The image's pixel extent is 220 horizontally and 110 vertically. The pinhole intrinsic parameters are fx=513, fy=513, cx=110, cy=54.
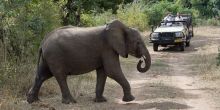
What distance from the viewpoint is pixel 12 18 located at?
13391 millimetres

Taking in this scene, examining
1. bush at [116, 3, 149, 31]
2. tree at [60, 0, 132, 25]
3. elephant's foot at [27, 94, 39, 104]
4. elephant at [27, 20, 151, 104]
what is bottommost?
bush at [116, 3, 149, 31]

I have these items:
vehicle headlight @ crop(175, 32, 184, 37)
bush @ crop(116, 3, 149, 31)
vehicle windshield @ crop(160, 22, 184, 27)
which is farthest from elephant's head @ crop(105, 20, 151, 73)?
bush @ crop(116, 3, 149, 31)

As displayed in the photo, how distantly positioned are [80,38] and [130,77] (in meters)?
5.85

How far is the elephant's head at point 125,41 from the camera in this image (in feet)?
38.7

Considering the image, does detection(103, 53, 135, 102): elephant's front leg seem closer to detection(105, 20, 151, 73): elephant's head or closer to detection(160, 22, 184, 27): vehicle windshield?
detection(105, 20, 151, 73): elephant's head

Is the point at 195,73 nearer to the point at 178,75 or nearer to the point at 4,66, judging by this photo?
the point at 178,75

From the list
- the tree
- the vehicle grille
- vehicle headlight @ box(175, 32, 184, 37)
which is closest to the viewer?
the tree


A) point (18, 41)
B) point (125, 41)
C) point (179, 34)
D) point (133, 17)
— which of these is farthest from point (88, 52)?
point (133, 17)

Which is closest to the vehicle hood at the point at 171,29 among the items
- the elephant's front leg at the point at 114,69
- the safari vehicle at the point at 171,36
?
the safari vehicle at the point at 171,36

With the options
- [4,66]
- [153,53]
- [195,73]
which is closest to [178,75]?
[195,73]

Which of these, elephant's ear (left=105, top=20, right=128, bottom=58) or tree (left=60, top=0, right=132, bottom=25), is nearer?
elephant's ear (left=105, top=20, right=128, bottom=58)

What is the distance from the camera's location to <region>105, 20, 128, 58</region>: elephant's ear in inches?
463

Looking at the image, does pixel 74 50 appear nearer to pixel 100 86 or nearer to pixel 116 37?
pixel 116 37

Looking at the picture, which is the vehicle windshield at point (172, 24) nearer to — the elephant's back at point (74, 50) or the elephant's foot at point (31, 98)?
the elephant's back at point (74, 50)
